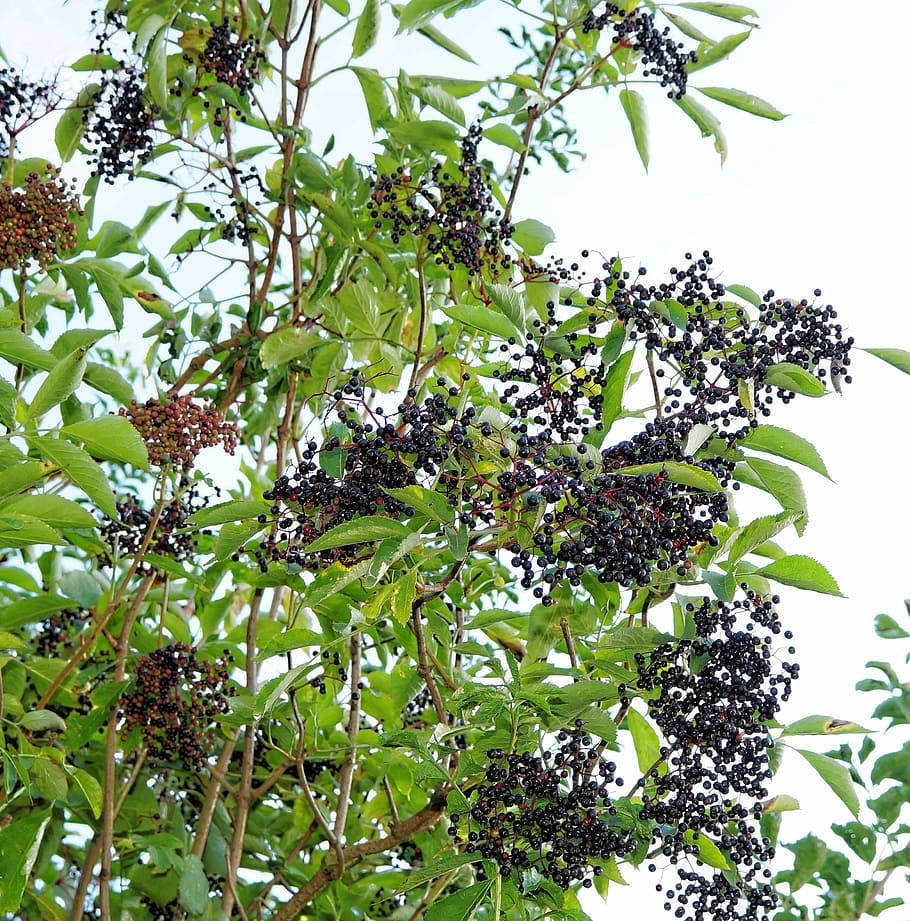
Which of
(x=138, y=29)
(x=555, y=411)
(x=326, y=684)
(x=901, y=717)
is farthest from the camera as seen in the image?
(x=138, y=29)

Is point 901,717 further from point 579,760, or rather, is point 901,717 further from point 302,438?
point 302,438

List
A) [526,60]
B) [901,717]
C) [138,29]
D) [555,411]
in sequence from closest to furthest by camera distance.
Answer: [555,411], [901,717], [138,29], [526,60]

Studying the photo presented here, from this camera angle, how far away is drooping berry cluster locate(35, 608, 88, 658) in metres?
2.45

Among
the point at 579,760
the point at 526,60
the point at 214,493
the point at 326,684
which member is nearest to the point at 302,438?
the point at 214,493

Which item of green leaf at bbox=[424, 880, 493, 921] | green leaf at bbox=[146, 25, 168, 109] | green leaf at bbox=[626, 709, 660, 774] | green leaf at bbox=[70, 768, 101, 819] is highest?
green leaf at bbox=[146, 25, 168, 109]

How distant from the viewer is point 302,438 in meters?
2.54

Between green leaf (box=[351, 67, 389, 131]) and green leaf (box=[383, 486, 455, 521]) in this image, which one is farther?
green leaf (box=[351, 67, 389, 131])

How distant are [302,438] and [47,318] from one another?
69cm

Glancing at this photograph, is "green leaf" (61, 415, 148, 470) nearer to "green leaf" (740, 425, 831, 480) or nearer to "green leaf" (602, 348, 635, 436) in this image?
"green leaf" (602, 348, 635, 436)

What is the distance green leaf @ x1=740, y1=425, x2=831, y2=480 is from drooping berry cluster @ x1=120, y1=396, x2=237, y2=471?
36.3 inches

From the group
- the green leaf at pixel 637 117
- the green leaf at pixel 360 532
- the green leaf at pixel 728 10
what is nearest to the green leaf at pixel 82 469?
the green leaf at pixel 360 532

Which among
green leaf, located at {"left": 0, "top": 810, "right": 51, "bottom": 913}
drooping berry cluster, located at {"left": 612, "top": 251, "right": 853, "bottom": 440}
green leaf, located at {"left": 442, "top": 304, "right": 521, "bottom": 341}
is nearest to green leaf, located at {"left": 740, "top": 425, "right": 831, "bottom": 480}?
drooping berry cluster, located at {"left": 612, "top": 251, "right": 853, "bottom": 440}

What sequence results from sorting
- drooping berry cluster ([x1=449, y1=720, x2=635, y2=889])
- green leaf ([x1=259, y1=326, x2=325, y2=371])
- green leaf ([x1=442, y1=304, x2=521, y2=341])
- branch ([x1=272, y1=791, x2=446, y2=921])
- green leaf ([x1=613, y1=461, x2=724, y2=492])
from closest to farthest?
1. green leaf ([x1=613, y1=461, x2=724, y2=492])
2. drooping berry cluster ([x1=449, y1=720, x2=635, y2=889])
3. green leaf ([x1=442, y1=304, x2=521, y2=341])
4. branch ([x1=272, y1=791, x2=446, y2=921])
5. green leaf ([x1=259, y1=326, x2=325, y2=371])

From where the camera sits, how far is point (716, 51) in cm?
208
